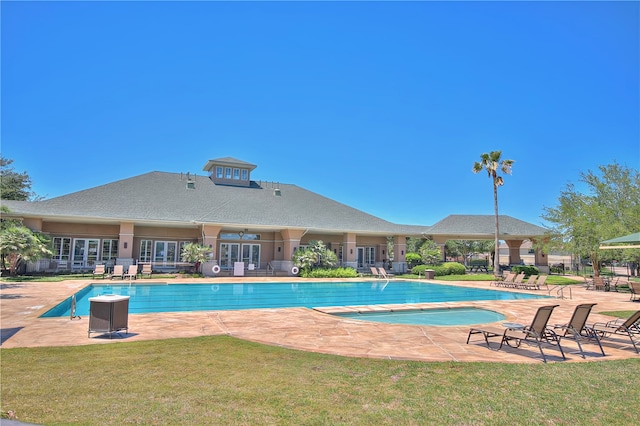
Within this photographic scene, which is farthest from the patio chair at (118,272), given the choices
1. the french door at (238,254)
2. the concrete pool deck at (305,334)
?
the concrete pool deck at (305,334)

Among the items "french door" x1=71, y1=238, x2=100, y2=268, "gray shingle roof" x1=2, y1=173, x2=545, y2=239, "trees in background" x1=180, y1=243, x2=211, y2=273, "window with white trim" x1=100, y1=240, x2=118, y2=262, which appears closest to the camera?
"gray shingle roof" x1=2, y1=173, x2=545, y2=239

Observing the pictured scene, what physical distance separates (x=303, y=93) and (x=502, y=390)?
2330cm

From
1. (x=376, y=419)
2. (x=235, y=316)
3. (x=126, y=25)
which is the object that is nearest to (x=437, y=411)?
(x=376, y=419)

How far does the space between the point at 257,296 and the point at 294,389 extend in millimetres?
14231

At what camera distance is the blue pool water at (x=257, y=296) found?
15242mm

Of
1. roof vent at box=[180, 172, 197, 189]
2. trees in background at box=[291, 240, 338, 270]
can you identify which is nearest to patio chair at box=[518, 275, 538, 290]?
trees in background at box=[291, 240, 338, 270]

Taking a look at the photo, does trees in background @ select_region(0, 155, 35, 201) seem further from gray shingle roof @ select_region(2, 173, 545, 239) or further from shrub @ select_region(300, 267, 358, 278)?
shrub @ select_region(300, 267, 358, 278)

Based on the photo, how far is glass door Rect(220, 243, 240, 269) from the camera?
31.8 meters

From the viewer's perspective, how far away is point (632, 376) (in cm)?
617

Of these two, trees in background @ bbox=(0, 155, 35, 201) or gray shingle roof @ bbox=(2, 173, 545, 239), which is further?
trees in background @ bbox=(0, 155, 35, 201)

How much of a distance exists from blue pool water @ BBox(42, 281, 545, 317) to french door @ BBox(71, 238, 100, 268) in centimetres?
832

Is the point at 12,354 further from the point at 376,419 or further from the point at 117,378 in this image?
the point at 376,419

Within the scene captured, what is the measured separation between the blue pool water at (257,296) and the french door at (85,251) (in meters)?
8.32

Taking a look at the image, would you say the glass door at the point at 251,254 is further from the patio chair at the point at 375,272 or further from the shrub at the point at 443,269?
the shrub at the point at 443,269
